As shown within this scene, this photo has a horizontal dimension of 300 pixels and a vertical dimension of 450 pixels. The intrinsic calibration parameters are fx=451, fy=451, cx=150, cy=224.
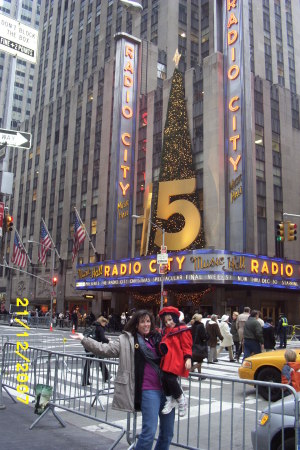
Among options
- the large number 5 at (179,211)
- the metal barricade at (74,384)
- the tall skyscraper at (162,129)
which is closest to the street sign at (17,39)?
the metal barricade at (74,384)

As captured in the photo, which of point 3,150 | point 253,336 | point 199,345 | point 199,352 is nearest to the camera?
point 3,150

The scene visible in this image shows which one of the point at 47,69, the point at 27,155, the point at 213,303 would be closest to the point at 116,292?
the point at 213,303

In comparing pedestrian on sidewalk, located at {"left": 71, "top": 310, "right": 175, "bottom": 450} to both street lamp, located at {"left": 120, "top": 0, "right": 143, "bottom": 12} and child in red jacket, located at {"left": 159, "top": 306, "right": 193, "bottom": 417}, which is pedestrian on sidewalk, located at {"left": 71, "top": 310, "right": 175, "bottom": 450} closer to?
child in red jacket, located at {"left": 159, "top": 306, "right": 193, "bottom": 417}

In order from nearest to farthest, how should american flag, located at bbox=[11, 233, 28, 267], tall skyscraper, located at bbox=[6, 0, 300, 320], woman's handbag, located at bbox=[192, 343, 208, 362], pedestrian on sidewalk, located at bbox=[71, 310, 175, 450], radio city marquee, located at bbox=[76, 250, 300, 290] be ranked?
pedestrian on sidewalk, located at bbox=[71, 310, 175, 450] < woman's handbag, located at bbox=[192, 343, 208, 362] < radio city marquee, located at bbox=[76, 250, 300, 290] < tall skyscraper, located at bbox=[6, 0, 300, 320] < american flag, located at bbox=[11, 233, 28, 267]

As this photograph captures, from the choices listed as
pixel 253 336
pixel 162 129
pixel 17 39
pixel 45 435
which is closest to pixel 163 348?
pixel 45 435

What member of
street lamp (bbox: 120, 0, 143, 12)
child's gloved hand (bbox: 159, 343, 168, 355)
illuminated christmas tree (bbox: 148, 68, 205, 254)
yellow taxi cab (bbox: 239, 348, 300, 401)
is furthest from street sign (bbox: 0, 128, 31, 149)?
illuminated christmas tree (bbox: 148, 68, 205, 254)

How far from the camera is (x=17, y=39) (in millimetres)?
7652

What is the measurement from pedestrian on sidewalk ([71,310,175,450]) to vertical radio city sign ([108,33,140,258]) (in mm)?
41857

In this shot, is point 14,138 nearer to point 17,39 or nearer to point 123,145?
point 17,39

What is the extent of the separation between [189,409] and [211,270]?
30.2 metres

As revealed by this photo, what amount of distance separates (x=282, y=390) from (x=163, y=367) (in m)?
1.35

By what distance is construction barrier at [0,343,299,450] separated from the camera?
5258 mm

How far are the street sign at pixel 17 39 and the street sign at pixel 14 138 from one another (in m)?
1.34

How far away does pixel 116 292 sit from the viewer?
1928 inches
